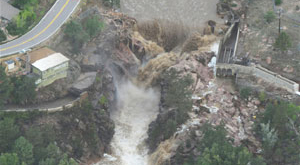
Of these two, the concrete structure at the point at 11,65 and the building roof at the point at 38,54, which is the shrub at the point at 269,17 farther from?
the concrete structure at the point at 11,65

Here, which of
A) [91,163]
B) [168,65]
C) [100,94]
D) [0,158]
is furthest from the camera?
[168,65]

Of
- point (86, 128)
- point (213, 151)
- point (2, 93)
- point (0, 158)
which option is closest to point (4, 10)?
point (2, 93)

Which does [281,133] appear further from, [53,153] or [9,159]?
[9,159]

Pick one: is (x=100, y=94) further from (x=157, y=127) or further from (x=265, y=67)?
(x=265, y=67)

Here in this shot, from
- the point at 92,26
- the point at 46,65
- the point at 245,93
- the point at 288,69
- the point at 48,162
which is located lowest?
the point at 48,162

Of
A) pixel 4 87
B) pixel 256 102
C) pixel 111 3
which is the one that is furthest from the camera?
pixel 111 3

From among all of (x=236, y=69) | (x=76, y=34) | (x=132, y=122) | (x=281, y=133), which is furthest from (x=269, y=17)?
(x=76, y=34)

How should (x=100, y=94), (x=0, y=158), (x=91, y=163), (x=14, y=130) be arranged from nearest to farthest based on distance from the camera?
(x=0, y=158) → (x=14, y=130) → (x=91, y=163) → (x=100, y=94)
